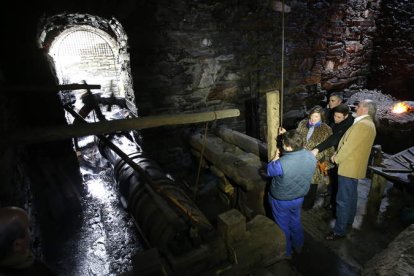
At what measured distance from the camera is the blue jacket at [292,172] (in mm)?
2646

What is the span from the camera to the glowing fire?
5.91 metres

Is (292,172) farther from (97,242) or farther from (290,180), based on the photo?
(97,242)

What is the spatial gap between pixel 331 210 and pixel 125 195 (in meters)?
3.20

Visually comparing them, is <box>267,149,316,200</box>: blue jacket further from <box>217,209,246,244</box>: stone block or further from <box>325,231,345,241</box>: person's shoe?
<box>325,231,345,241</box>: person's shoe

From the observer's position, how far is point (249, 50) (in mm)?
5633

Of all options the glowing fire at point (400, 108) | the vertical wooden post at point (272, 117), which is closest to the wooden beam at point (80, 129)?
the vertical wooden post at point (272, 117)

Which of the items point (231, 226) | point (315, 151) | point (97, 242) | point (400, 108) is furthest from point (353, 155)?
point (400, 108)

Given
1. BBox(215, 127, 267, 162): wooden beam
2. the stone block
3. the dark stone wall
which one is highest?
the dark stone wall

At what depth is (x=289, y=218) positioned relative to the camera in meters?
3.00

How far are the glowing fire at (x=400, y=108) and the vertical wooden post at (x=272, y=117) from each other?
488 centimetres

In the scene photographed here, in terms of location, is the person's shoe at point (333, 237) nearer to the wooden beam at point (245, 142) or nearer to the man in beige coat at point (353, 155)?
the man in beige coat at point (353, 155)

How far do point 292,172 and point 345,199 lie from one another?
1.08 metres

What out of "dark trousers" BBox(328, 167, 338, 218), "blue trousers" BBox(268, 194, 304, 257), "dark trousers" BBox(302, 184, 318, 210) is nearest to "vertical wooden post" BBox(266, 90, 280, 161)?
"blue trousers" BBox(268, 194, 304, 257)

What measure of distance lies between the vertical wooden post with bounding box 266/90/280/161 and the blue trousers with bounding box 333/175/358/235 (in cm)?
104
